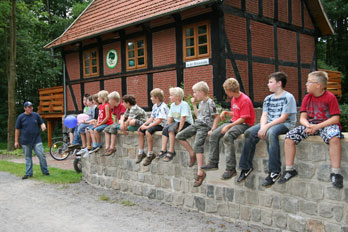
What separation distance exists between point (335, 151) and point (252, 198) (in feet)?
4.95

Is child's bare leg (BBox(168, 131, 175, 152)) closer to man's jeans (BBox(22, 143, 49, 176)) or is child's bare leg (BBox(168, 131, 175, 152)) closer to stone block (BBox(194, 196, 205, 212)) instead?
stone block (BBox(194, 196, 205, 212))

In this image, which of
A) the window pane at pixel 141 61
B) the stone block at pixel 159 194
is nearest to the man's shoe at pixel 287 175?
the stone block at pixel 159 194

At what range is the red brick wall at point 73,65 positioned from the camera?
17906mm

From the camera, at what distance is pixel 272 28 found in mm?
13906

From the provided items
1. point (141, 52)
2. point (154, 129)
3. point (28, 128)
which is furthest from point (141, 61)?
point (154, 129)

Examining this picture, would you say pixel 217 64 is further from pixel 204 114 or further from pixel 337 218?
pixel 337 218

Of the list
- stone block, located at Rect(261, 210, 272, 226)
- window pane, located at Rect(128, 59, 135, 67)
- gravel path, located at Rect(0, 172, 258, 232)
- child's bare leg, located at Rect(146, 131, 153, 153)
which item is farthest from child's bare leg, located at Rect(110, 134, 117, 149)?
window pane, located at Rect(128, 59, 135, 67)

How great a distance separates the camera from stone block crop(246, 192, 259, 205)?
16.9ft

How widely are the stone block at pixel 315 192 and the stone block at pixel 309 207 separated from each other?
7 centimetres

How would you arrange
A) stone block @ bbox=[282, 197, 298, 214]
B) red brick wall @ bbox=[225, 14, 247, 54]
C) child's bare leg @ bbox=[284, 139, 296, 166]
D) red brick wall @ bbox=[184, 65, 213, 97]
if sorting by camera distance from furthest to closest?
red brick wall @ bbox=[225, 14, 247, 54]
red brick wall @ bbox=[184, 65, 213, 97]
stone block @ bbox=[282, 197, 298, 214]
child's bare leg @ bbox=[284, 139, 296, 166]

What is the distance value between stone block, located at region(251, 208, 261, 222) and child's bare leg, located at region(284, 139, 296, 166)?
0.96 metres

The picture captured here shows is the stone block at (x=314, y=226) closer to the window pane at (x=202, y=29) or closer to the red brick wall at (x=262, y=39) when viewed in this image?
the window pane at (x=202, y=29)

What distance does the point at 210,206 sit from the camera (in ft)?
19.4

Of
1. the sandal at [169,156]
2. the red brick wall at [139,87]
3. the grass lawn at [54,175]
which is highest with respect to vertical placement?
the red brick wall at [139,87]
